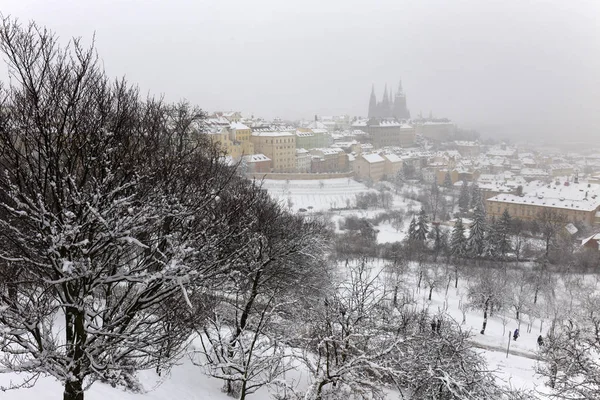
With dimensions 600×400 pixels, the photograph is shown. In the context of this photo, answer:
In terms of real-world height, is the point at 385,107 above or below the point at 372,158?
above

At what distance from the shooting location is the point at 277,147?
57562mm

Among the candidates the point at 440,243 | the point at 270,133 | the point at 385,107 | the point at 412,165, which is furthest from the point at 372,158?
the point at 385,107

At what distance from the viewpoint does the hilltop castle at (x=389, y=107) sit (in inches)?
5182

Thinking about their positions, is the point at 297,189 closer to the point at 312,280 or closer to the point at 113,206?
the point at 312,280

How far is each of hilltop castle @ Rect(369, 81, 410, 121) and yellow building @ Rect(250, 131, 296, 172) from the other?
2960 inches

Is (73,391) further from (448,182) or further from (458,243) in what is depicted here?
(448,182)

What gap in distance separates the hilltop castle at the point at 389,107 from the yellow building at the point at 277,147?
75.2 m

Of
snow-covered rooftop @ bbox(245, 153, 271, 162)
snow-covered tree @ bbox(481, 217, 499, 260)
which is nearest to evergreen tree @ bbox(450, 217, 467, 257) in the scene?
snow-covered tree @ bbox(481, 217, 499, 260)

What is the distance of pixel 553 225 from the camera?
3634cm

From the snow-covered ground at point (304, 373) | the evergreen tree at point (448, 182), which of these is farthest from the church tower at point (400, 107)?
the snow-covered ground at point (304, 373)

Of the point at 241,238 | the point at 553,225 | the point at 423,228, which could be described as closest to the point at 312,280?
the point at 241,238

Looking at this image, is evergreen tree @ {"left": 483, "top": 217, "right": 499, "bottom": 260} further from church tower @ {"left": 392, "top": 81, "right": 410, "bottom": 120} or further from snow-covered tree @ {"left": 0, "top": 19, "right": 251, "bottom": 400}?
church tower @ {"left": 392, "top": 81, "right": 410, "bottom": 120}

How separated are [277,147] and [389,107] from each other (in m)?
85.1

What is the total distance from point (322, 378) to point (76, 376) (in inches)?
112
